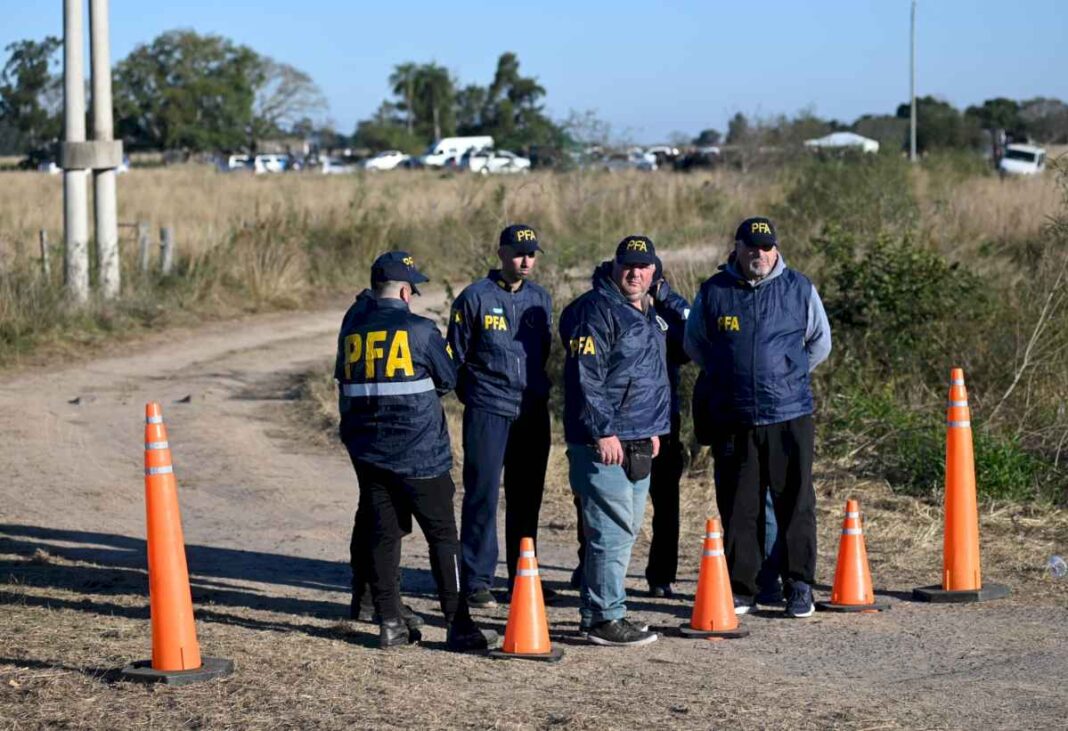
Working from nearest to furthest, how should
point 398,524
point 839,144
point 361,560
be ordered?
point 398,524, point 361,560, point 839,144

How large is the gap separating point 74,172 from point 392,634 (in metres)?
13.3

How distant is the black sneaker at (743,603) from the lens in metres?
7.48

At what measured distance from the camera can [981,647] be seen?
6.82 meters

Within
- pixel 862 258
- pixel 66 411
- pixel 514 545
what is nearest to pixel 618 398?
pixel 514 545

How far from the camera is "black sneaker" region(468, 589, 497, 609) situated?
7.68 metres

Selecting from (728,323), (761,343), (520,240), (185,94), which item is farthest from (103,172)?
(185,94)

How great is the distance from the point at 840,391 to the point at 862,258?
5.29 ft

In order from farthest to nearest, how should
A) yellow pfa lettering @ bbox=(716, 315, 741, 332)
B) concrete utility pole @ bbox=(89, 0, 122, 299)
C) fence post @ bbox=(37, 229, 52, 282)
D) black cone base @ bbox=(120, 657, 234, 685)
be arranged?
concrete utility pole @ bbox=(89, 0, 122, 299) < fence post @ bbox=(37, 229, 52, 282) < yellow pfa lettering @ bbox=(716, 315, 741, 332) < black cone base @ bbox=(120, 657, 234, 685)

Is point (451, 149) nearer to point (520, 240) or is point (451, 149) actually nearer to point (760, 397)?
point (520, 240)

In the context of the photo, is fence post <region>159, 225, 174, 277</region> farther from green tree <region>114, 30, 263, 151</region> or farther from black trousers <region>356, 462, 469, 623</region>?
green tree <region>114, 30, 263, 151</region>

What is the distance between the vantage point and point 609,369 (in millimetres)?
6801

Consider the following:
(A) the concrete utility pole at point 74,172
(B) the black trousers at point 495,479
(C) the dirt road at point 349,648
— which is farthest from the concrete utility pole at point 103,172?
(B) the black trousers at point 495,479

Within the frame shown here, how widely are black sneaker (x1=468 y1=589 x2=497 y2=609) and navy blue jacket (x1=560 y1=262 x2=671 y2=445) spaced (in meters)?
1.26

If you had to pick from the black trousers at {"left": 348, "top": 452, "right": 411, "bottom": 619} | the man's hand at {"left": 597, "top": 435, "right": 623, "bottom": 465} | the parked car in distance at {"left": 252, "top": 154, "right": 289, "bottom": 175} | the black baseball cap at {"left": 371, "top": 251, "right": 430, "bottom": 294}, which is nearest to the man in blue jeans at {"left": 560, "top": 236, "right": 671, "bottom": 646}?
the man's hand at {"left": 597, "top": 435, "right": 623, "bottom": 465}
